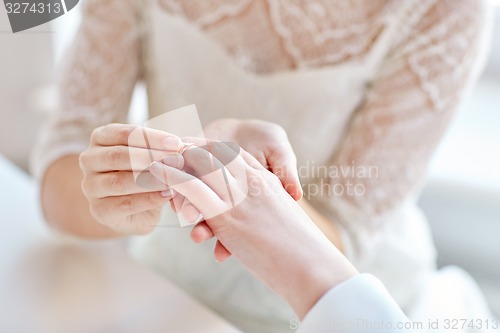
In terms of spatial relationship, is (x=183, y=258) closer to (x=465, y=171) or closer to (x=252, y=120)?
(x=252, y=120)

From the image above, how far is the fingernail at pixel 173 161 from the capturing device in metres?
0.22

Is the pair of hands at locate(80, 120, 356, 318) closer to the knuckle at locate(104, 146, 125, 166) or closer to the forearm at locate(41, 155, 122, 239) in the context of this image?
the knuckle at locate(104, 146, 125, 166)

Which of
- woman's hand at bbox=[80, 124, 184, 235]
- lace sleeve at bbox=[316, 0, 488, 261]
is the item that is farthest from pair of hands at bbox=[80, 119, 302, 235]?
lace sleeve at bbox=[316, 0, 488, 261]

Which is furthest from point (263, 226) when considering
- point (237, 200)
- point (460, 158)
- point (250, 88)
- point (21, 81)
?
point (460, 158)

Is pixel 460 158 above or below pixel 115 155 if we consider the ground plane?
below

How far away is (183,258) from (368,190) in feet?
0.43

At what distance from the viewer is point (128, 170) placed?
0.76 feet

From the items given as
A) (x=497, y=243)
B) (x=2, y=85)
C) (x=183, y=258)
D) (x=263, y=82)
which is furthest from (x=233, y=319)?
(x=497, y=243)

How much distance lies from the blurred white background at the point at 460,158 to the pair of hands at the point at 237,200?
8.5 inches

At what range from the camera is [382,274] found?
0.44 meters

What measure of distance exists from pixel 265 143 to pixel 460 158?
0.51m

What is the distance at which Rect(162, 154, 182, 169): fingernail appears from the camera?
8.7 inches

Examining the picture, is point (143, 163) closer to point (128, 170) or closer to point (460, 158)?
point (128, 170)

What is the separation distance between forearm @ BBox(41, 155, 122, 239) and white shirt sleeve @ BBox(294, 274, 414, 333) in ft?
0.61
